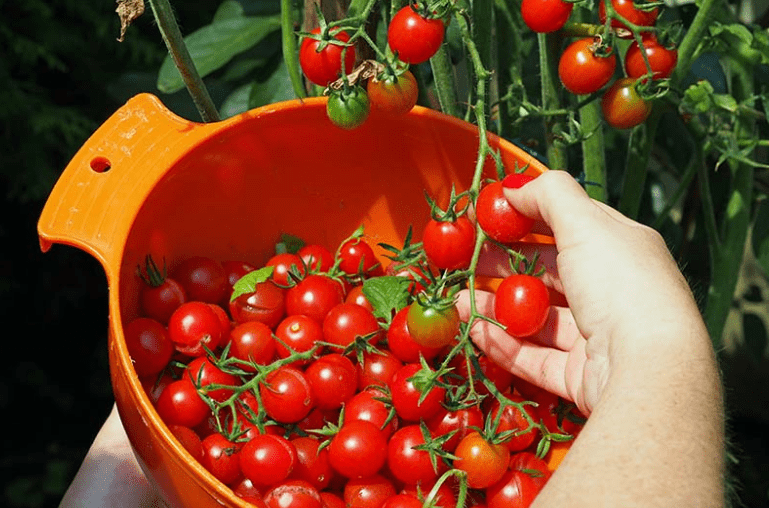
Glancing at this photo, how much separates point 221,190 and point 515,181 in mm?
412

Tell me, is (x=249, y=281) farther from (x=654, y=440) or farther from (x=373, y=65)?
(x=654, y=440)

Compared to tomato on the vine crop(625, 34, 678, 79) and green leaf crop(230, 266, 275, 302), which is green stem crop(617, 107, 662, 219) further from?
green leaf crop(230, 266, 275, 302)

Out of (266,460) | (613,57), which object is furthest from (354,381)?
(613,57)

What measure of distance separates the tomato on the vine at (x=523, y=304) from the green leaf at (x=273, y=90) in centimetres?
52

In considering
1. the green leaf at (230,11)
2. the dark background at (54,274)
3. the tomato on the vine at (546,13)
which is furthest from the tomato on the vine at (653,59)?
the dark background at (54,274)

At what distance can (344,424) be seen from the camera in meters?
1.14

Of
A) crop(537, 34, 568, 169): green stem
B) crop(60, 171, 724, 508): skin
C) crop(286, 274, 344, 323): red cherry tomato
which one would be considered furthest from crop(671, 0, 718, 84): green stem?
crop(286, 274, 344, 323): red cherry tomato

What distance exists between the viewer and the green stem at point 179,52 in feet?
3.37

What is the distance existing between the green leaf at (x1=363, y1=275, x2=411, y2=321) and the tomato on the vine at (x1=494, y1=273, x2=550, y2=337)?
18cm

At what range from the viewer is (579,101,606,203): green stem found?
124 cm

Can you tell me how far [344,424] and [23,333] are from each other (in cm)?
104

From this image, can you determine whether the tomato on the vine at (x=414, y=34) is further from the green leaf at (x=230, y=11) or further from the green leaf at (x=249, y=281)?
the green leaf at (x=230, y=11)

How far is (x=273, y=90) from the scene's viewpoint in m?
1.40

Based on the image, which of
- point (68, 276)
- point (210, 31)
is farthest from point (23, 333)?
point (210, 31)
